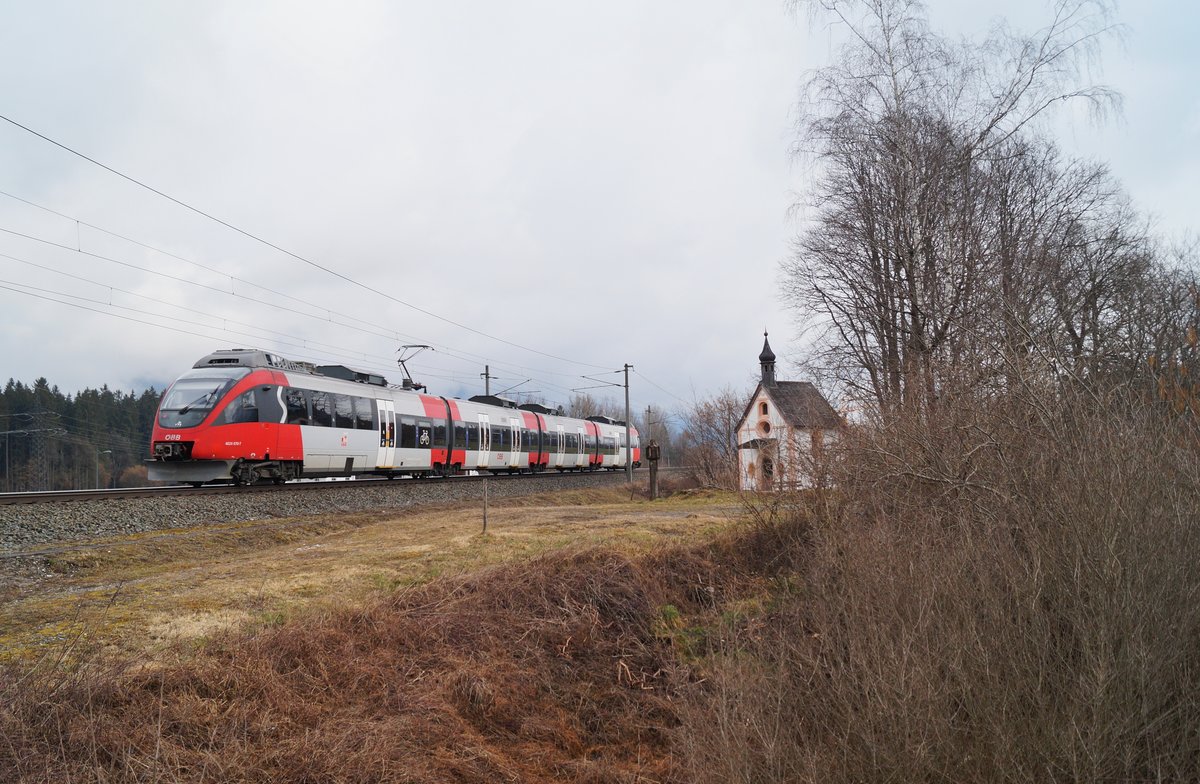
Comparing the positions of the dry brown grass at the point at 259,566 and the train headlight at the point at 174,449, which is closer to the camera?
the dry brown grass at the point at 259,566

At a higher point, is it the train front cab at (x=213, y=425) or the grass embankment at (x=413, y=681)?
the train front cab at (x=213, y=425)

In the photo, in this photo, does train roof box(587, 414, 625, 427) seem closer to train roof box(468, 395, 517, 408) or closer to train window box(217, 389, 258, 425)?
train roof box(468, 395, 517, 408)

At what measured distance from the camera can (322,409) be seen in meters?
20.8

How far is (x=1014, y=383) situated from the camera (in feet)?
23.3

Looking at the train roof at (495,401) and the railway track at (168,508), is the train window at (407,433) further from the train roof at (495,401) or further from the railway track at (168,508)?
the train roof at (495,401)

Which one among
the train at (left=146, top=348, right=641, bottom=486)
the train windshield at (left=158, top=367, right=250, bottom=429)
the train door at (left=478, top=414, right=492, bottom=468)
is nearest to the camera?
the train windshield at (left=158, top=367, right=250, bottom=429)

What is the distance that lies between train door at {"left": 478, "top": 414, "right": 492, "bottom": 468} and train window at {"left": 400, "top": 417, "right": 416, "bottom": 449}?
5134 millimetres

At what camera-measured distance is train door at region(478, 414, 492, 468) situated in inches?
1227

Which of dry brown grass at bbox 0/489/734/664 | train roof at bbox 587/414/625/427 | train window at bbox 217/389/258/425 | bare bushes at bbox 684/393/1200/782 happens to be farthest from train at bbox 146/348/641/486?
bare bushes at bbox 684/393/1200/782

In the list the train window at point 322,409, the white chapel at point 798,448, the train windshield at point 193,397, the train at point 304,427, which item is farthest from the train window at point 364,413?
the white chapel at point 798,448

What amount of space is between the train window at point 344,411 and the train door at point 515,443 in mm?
12001

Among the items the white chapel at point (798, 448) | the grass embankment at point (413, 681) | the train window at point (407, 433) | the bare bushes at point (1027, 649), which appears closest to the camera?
the bare bushes at point (1027, 649)

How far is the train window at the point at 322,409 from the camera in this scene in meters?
20.5

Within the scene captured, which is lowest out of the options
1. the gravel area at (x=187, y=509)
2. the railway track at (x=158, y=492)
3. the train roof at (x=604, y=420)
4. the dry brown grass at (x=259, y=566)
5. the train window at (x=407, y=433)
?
the dry brown grass at (x=259, y=566)
